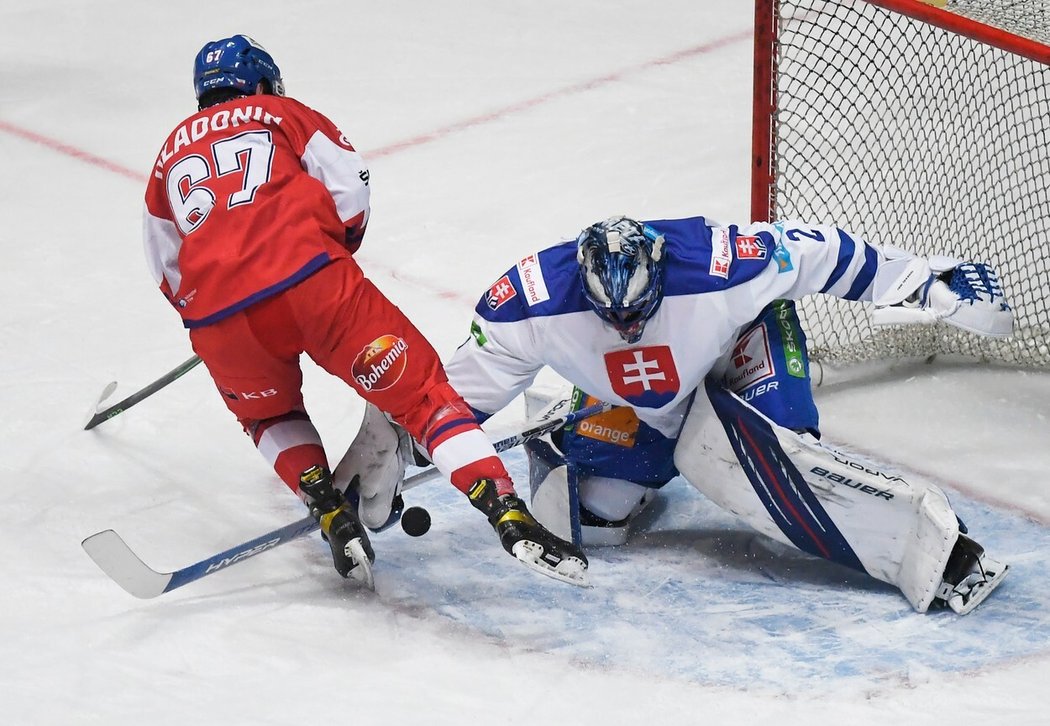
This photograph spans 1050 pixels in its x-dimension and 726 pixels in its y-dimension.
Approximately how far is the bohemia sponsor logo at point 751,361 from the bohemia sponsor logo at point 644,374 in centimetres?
19

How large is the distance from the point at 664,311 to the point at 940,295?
0.64m

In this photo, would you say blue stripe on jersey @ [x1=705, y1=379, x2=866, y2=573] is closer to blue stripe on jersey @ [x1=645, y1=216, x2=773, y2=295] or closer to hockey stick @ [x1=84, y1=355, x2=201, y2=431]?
blue stripe on jersey @ [x1=645, y1=216, x2=773, y2=295]

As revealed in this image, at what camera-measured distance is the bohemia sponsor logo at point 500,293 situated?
11.0 feet

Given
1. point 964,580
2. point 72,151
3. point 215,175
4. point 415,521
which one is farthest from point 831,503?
point 72,151

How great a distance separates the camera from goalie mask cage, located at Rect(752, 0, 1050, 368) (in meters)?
4.39

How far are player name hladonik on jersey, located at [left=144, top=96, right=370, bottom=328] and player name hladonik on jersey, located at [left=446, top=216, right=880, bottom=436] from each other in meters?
0.41

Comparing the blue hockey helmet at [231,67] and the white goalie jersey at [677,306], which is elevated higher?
the blue hockey helmet at [231,67]

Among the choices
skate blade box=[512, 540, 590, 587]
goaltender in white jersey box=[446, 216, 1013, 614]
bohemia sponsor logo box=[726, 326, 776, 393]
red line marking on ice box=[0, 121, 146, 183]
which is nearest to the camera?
skate blade box=[512, 540, 590, 587]

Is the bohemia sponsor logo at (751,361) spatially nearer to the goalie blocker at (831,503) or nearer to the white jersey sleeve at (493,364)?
the goalie blocker at (831,503)

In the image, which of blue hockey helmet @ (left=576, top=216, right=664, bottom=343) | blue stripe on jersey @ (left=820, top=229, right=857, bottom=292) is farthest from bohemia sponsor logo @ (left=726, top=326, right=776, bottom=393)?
blue hockey helmet @ (left=576, top=216, right=664, bottom=343)

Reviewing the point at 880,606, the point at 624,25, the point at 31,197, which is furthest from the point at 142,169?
the point at 880,606

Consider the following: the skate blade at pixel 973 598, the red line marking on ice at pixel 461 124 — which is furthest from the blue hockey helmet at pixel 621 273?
the red line marking on ice at pixel 461 124

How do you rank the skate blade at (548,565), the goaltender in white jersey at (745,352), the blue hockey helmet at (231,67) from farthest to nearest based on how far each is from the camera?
the blue hockey helmet at (231,67)
the goaltender in white jersey at (745,352)
the skate blade at (548,565)

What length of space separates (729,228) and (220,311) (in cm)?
115
